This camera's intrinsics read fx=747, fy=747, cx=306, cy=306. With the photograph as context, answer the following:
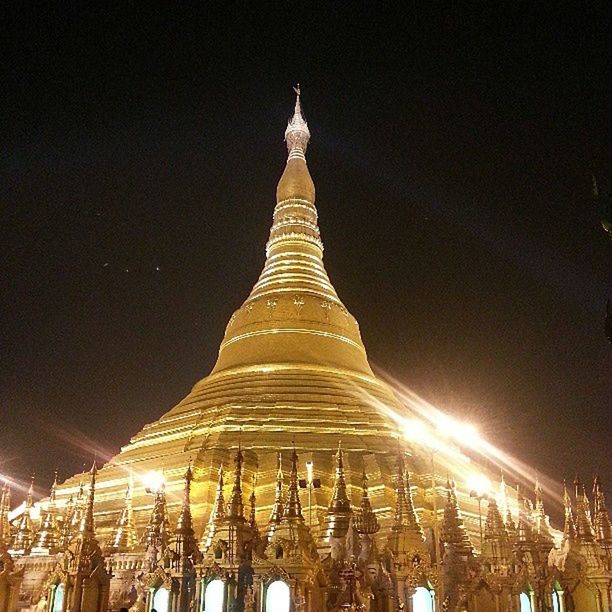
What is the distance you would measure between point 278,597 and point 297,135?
28.1 m

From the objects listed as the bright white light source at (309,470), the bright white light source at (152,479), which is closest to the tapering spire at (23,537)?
the bright white light source at (152,479)

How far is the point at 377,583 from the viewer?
48.6ft

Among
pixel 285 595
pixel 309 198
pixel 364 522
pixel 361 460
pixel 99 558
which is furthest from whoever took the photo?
pixel 309 198

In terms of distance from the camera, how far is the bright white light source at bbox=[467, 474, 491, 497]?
73.7ft

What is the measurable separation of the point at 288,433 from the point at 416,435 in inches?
198

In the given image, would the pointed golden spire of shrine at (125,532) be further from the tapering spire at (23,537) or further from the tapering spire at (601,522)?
the tapering spire at (601,522)

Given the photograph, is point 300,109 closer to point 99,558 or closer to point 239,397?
point 239,397

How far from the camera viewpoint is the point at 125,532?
18625 mm

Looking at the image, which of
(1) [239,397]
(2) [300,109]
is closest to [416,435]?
(1) [239,397]

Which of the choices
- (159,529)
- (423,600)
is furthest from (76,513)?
(423,600)

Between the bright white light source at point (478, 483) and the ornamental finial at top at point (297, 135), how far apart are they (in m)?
19.0

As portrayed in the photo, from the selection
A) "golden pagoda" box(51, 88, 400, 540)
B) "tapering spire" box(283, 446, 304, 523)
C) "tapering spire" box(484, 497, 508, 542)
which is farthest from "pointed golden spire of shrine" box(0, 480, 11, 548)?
"tapering spire" box(484, 497, 508, 542)

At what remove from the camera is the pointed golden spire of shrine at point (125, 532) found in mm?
18219

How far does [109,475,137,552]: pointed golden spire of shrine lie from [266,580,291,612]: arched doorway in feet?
17.4
